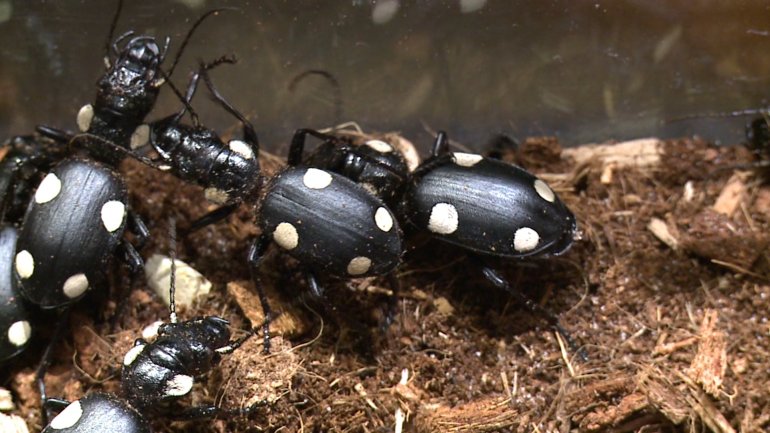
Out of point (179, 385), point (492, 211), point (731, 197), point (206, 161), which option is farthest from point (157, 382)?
point (731, 197)

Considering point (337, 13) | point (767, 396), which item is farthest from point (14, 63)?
point (767, 396)

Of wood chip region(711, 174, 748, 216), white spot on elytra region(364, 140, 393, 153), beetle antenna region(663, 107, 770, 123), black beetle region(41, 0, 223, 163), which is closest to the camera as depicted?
black beetle region(41, 0, 223, 163)

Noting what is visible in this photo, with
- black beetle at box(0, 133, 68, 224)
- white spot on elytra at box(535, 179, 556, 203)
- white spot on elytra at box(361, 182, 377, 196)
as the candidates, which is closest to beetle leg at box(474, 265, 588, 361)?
white spot on elytra at box(535, 179, 556, 203)

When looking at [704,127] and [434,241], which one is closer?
[434,241]

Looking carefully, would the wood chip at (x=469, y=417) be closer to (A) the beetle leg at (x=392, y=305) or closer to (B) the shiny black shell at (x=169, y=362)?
(A) the beetle leg at (x=392, y=305)

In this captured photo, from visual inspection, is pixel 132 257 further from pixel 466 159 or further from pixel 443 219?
pixel 466 159

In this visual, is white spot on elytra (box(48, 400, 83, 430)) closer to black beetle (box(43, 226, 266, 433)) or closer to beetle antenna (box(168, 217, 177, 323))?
black beetle (box(43, 226, 266, 433))

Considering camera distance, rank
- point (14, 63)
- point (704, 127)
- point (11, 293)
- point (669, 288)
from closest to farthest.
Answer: point (11, 293)
point (669, 288)
point (14, 63)
point (704, 127)

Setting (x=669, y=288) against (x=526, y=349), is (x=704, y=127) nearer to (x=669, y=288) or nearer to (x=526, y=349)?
(x=669, y=288)
